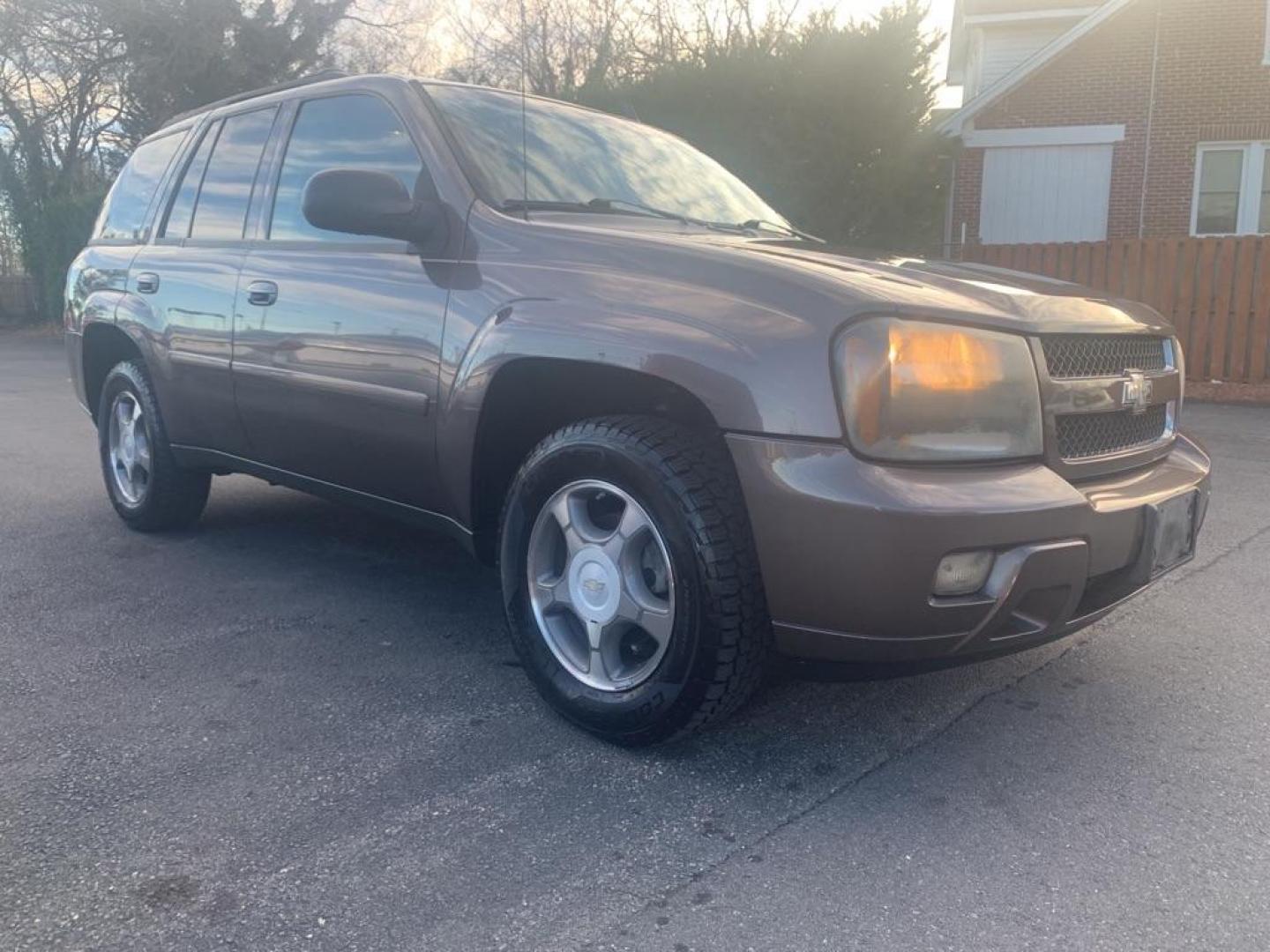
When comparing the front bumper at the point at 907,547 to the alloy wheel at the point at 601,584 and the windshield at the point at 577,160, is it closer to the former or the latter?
the alloy wheel at the point at 601,584

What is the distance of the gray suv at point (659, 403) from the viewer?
8.05 feet

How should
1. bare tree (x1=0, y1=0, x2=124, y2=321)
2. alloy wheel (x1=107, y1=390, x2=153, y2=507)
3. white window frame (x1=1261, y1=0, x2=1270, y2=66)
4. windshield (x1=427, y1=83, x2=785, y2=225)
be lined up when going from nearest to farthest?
windshield (x1=427, y1=83, x2=785, y2=225) → alloy wheel (x1=107, y1=390, x2=153, y2=507) → white window frame (x1=1261, y1=0, x2=1270, y2=66) → bare tree (x1=0, y1=0, x2=124, y2=321)

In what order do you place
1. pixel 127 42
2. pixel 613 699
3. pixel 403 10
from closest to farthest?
pixel 613 699 < pixel 127 42 < pixel 403 10

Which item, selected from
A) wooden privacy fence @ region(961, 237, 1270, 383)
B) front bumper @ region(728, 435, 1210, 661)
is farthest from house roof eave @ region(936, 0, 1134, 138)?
front bumper @ region(728, 435, 1210, 661)

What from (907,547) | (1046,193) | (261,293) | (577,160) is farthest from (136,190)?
(1046,193)

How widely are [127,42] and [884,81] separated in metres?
15.6

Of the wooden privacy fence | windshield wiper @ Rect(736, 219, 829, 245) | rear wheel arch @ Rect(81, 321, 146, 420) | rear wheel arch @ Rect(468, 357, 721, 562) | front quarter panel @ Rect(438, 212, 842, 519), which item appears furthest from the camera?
the wooden privacy fence

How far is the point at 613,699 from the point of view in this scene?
2842mm

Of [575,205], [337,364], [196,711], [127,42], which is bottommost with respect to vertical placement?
[196,711]

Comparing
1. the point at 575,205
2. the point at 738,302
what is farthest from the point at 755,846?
the point at 575,205

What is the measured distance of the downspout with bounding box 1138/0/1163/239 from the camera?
17953 millimetres

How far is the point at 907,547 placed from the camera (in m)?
2.36

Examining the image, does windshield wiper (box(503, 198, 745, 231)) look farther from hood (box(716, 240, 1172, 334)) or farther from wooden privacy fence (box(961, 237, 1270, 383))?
wooden privacy fence (box(961, 237, 1270, 383))

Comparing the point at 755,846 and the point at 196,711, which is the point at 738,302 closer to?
the point at 755,846
